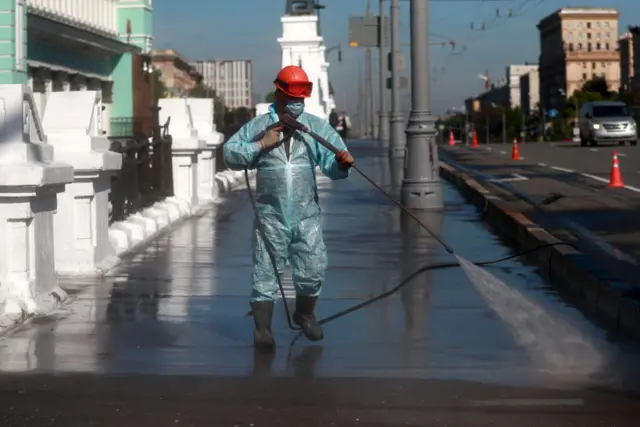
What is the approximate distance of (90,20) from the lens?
5762 centimetres

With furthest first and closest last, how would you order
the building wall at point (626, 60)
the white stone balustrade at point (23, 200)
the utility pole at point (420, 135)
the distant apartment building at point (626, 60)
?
the building wall at point (626, 60) < the distant apartment building at point (626, 60) < the utility pole at point (420, 135) < the white stone balustrade at point (23, 200)

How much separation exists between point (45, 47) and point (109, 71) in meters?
11.7

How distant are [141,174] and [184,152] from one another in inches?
95.4

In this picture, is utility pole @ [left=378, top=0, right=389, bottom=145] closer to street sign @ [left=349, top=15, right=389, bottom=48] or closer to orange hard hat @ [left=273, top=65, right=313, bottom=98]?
street sign @ [left=349, top=15, right=389, bottom=48]

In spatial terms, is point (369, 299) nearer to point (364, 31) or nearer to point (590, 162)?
point (590, 162)

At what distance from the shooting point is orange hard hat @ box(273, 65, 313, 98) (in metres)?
7.24

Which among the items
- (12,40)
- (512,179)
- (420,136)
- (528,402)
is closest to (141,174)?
(420,136)

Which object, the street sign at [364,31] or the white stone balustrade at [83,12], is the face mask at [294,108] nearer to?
the street sign at [364,31]

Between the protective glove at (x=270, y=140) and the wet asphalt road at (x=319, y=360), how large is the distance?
124 cm

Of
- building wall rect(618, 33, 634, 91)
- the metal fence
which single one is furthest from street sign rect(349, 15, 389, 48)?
building wall rect(618, 33, 634, 91)

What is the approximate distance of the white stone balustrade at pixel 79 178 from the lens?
1056cm

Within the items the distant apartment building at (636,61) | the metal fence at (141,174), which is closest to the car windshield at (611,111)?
the metal fence at (141,174)

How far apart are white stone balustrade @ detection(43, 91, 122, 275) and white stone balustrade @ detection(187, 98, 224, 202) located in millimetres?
8116

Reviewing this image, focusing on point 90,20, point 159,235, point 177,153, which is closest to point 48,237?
point 159,235
